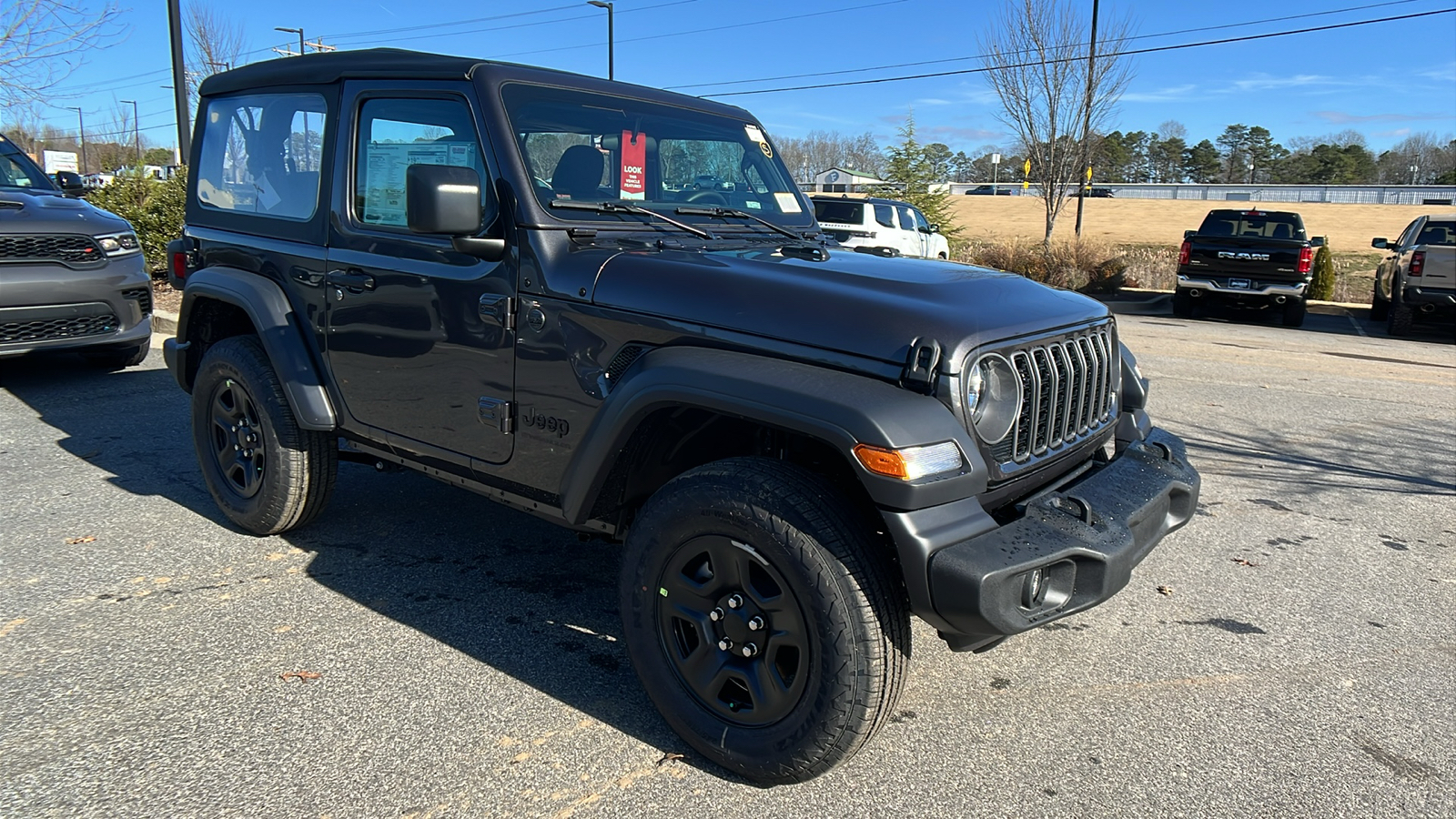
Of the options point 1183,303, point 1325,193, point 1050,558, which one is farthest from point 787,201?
point 1325,193

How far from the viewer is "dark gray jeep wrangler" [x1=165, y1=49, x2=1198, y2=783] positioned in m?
2.47

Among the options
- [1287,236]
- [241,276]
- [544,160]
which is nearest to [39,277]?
[241,276]

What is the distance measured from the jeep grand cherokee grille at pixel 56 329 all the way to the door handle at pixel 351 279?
177 inches

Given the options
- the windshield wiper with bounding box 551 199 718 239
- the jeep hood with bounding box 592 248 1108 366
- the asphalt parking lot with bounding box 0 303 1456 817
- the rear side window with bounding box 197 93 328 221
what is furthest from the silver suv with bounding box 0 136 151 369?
the jeep hood with bounding box 592 248 1108 366

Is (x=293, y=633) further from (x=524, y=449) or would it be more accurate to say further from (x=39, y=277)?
(x=39, y=277)

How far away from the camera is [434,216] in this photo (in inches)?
116

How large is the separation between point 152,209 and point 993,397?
41.7ft

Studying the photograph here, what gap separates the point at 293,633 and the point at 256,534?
3.50ft

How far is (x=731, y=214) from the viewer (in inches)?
149

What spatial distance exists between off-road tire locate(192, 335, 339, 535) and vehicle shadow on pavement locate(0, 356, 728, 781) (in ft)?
0.72

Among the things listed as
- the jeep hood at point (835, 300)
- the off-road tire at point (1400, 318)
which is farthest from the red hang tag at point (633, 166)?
the off-road tire at point (1400, 318)

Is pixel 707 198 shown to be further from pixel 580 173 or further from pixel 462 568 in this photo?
pixel 462 568

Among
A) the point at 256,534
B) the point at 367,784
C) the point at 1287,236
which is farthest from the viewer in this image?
the point at 1287,236

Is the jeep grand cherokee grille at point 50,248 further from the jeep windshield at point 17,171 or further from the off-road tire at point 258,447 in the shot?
the off-road tire at point 258,447
